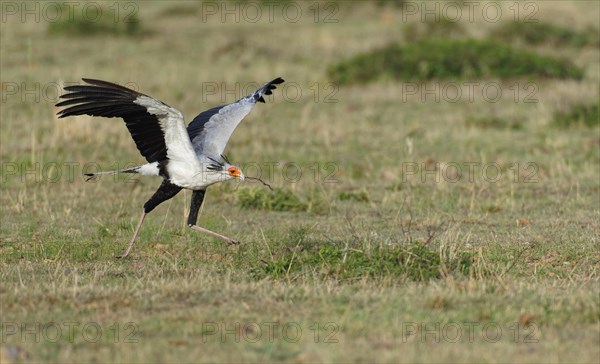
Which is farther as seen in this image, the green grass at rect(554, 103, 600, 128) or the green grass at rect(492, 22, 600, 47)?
the green grass at rect(492, 22, 600, 47)

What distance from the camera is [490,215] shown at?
9.90 meters

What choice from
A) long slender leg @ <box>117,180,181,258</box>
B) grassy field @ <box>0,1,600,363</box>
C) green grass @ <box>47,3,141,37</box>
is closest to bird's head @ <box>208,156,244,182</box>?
long slender leg @ <box>117,180,181,258</box>

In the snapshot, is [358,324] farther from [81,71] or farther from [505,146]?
[81,71]

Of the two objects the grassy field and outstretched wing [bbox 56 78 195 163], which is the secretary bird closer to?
outstretched wing [bbox 56 78 195 163]

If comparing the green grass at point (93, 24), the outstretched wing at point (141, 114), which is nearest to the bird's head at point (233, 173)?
the outstretched wing at point (141, 114)

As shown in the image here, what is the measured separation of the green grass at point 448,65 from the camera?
56.3ft

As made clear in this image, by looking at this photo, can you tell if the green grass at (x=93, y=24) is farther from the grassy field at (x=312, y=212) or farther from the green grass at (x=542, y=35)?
the green grass at (x=542, y=35)

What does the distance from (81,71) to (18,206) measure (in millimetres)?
7696

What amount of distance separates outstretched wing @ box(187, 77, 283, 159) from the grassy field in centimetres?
80

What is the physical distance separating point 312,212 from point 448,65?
8.24 meters

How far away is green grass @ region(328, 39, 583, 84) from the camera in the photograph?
56.3 feet

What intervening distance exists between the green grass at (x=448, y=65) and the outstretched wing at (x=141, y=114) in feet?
31.9

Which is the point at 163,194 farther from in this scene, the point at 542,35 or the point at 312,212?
the point at 542,35

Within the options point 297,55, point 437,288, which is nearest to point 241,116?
point 437,288
